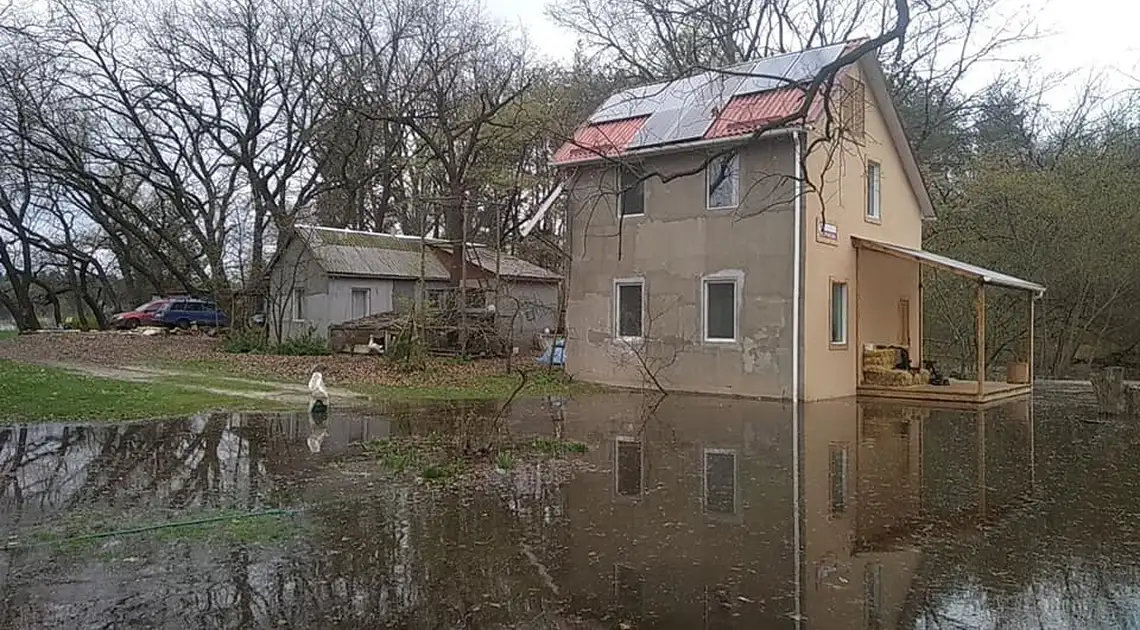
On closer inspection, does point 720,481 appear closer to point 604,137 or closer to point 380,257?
point 604,137

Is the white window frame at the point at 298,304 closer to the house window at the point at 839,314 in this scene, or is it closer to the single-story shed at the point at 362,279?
the single-story shed at the point at 362,279

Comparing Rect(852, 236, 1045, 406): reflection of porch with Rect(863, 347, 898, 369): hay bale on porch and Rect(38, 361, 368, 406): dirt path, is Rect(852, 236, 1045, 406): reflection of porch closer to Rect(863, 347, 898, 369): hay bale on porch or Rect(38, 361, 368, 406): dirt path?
Rect(863, 347, 898, 369): hay bale on porch

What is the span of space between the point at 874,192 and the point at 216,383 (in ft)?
44.6

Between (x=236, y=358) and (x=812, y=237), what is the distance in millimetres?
14684

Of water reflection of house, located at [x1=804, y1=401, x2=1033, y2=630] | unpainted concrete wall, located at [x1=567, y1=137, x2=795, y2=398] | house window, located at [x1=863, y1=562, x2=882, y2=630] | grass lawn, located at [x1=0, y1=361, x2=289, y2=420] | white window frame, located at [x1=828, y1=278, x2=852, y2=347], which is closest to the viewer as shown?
house window, located at [x1=863, y1=562, x2=882, y2=630]

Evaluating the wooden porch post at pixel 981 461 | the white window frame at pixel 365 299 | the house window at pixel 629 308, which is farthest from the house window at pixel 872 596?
the white window frame at pixel 365 299

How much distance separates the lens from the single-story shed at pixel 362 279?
25422 mm

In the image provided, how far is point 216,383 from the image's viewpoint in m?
16.0

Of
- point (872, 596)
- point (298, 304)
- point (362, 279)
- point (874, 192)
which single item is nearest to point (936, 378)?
point (874, 192)

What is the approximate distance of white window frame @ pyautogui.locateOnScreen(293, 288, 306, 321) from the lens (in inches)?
1045

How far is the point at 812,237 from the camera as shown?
1503 centimetres

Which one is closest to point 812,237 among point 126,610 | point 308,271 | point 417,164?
point 126,610

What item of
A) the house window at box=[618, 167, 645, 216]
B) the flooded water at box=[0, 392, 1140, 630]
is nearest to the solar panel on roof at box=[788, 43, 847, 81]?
the house window at box=[618, 167, 645, 216]

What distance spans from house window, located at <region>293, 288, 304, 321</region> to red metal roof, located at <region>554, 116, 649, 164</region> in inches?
480
